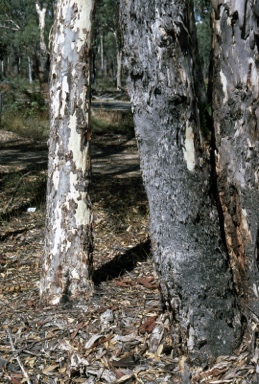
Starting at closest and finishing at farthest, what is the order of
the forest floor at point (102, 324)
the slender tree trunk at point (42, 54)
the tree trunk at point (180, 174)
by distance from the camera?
the tree trunk at point (180, 174), the forest floor at point (102, 324), the slender tree trunk at point (42, 54)

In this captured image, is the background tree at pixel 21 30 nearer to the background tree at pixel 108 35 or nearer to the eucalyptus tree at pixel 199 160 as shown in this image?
the background tree at pixel 108 35

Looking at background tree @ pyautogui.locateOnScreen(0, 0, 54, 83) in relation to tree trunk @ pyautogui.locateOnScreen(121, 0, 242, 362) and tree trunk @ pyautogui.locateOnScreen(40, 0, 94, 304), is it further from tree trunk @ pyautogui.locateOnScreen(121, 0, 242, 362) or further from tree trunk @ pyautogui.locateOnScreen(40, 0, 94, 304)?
tree trunk @ pyautogui.locateOnScreen(121, 0, 242, 362)

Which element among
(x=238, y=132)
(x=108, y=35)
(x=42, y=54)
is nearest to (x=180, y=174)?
→ (x=238, y=132)

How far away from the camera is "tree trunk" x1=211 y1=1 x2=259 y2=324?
3.08 m

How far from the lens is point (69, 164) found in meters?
4.29

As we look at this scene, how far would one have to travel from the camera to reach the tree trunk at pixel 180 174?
119 inches

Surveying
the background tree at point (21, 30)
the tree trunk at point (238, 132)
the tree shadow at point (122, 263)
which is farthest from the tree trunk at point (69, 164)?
the background tree at point (21, 30)

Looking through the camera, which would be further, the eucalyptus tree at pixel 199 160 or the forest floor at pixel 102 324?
the forest floor at pixel 102 324

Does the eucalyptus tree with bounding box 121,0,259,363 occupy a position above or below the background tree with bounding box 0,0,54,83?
below

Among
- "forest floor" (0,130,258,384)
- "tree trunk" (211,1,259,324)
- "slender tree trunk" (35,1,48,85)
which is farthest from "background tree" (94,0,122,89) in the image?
"tree trunk" (211,1,259,324)

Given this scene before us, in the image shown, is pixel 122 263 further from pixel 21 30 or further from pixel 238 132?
pixel 21 30

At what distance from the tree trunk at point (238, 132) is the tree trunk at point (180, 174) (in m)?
0.10

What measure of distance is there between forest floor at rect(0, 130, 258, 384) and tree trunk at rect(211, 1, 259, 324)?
58cm

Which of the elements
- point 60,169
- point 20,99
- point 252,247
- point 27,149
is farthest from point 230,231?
point 20,99
